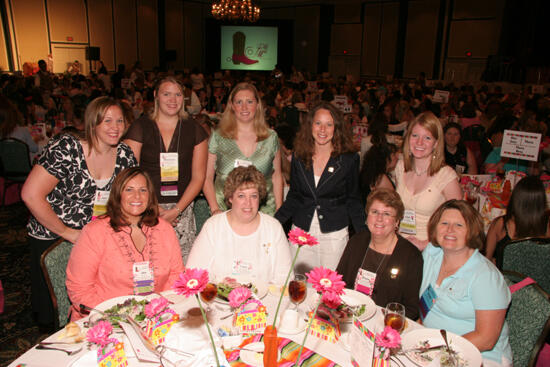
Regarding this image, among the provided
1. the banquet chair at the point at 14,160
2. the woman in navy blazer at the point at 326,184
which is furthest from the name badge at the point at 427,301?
the banquet chair at the point at 14,160

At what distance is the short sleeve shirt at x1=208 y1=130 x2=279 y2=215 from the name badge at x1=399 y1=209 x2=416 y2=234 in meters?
1.04

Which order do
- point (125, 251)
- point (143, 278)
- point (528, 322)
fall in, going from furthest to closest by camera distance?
point (125, 251) < point (143, 278) < point (528, 322)

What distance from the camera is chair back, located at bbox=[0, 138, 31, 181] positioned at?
509 cm

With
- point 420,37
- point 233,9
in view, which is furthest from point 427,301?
point 420,37

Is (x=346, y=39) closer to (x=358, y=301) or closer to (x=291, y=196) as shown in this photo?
(x=291, y=196)

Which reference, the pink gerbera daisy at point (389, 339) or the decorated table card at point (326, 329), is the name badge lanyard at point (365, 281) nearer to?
the decorated table card at point (326, 329)

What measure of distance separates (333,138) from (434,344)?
1551mm

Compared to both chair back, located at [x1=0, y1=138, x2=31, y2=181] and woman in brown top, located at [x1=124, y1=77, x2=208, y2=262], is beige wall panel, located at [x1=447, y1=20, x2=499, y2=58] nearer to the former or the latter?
woman in brown top, located at [x1=124, y1=77, x2=208, y2=262]

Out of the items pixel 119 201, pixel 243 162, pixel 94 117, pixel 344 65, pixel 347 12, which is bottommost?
pixel 119 201

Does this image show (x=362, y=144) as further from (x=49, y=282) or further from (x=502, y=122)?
(x=49, y=282)

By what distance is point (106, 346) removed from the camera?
4.98 feet

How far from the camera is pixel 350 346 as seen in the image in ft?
5.59

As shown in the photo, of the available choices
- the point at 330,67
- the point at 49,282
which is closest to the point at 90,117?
the point at 49,282

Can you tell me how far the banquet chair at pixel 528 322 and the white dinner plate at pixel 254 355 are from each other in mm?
1262
